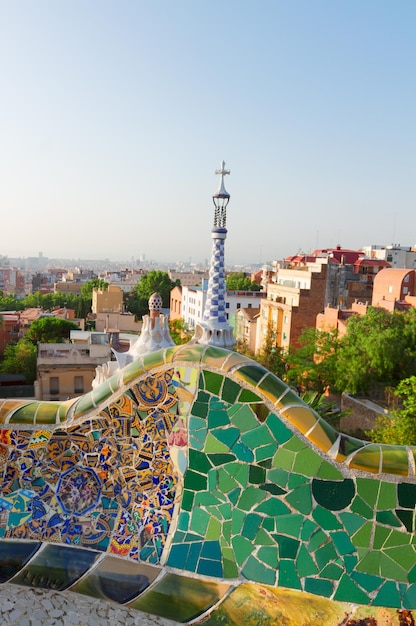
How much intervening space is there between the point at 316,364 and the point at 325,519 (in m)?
10.4

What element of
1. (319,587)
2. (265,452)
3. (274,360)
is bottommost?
(274,360)

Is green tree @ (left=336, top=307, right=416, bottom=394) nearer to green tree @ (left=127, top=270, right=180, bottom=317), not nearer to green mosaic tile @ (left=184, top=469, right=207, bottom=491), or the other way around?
green mosaic tile @ (left=184, top=469, right=207, bottom=491)

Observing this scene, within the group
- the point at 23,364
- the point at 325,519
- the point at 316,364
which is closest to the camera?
the point at 325,519

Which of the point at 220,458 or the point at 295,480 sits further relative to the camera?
the point at 220,458

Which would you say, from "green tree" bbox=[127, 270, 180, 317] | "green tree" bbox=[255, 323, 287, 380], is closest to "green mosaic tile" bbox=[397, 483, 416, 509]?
"green tree" bbox=[255, 323, 287, 380]

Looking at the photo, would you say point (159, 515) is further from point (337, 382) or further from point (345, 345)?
point (345, 345)

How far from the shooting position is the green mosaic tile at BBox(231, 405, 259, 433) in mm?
2465

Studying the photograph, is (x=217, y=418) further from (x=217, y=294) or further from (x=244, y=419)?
(x=217, y=294)

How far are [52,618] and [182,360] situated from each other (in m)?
1.38

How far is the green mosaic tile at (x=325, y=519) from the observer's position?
92.4 inches

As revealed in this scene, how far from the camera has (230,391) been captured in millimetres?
2494

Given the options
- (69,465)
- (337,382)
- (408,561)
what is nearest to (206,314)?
(337,382)

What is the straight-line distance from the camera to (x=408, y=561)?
227cm

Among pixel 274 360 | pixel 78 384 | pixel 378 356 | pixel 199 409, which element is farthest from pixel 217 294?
pixel 78 384
